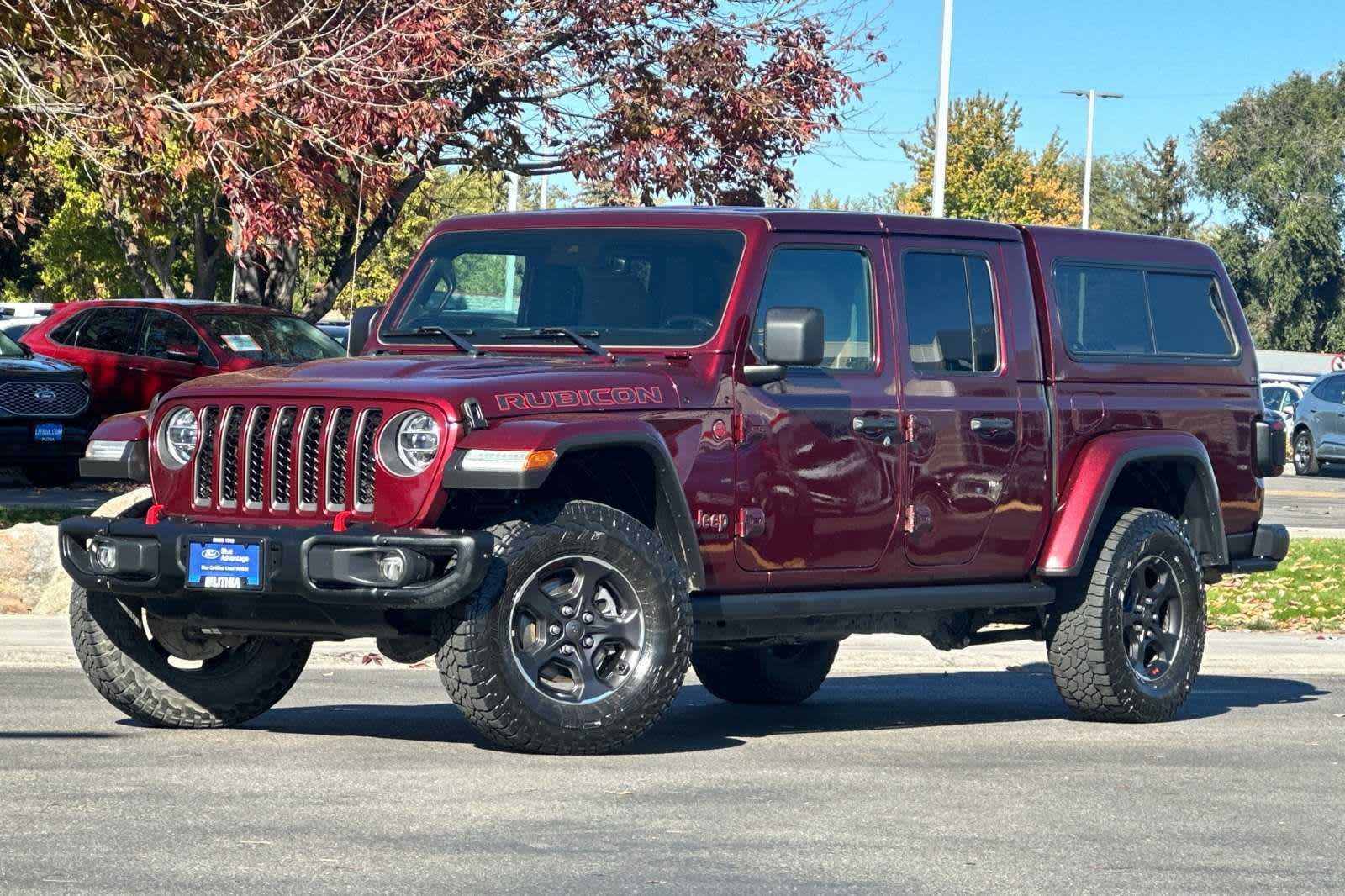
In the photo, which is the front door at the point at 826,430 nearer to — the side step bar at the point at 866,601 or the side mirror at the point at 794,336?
the side step bar at the point at 866,601

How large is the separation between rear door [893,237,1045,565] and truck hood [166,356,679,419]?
4.25 ft

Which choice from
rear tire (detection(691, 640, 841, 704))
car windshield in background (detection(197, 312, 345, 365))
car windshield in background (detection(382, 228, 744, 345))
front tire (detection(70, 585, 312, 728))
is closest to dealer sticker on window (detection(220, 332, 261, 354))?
car windshield in background (detection(197, 312, 345, 365))

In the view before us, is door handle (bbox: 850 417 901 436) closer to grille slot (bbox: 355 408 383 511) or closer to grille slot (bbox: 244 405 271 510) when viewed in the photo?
grille slot (bbox: 355 408 383 511)

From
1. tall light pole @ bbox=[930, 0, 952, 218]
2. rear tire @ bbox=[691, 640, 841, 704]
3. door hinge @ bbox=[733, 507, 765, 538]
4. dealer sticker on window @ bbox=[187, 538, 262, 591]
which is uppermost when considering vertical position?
tall light pole @ bbox=[930, 0, 952, 218]

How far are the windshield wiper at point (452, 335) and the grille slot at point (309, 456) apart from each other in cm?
88

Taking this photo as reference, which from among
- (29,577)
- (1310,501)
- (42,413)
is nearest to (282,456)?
(29,577)

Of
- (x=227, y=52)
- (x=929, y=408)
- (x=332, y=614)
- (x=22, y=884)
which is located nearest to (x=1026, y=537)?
(x=929, y=408)

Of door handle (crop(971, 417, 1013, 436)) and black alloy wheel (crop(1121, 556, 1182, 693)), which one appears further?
black alloy wheel (crop(1121, 556, 1182, 693))

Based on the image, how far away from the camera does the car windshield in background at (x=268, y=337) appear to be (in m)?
22.5

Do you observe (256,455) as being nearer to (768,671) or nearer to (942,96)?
(768,671)

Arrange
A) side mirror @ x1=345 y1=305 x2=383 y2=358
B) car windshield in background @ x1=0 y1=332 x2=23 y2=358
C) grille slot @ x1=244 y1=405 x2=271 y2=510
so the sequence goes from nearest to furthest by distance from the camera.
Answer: grille slot @ x1=244 y1=405 x2=271 y2=510
side mirror @ x1=345 y1=305 x2=383 y2=358
car windshield in background @ x1=0 y1=332 x2=23 y2=358

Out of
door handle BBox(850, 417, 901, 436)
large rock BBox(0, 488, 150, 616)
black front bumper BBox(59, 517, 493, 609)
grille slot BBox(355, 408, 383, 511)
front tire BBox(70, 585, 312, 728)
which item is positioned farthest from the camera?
large rock BBox(0, 488, 150, 616)

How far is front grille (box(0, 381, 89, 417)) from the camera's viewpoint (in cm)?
2273

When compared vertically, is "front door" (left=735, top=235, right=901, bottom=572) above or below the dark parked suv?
above
